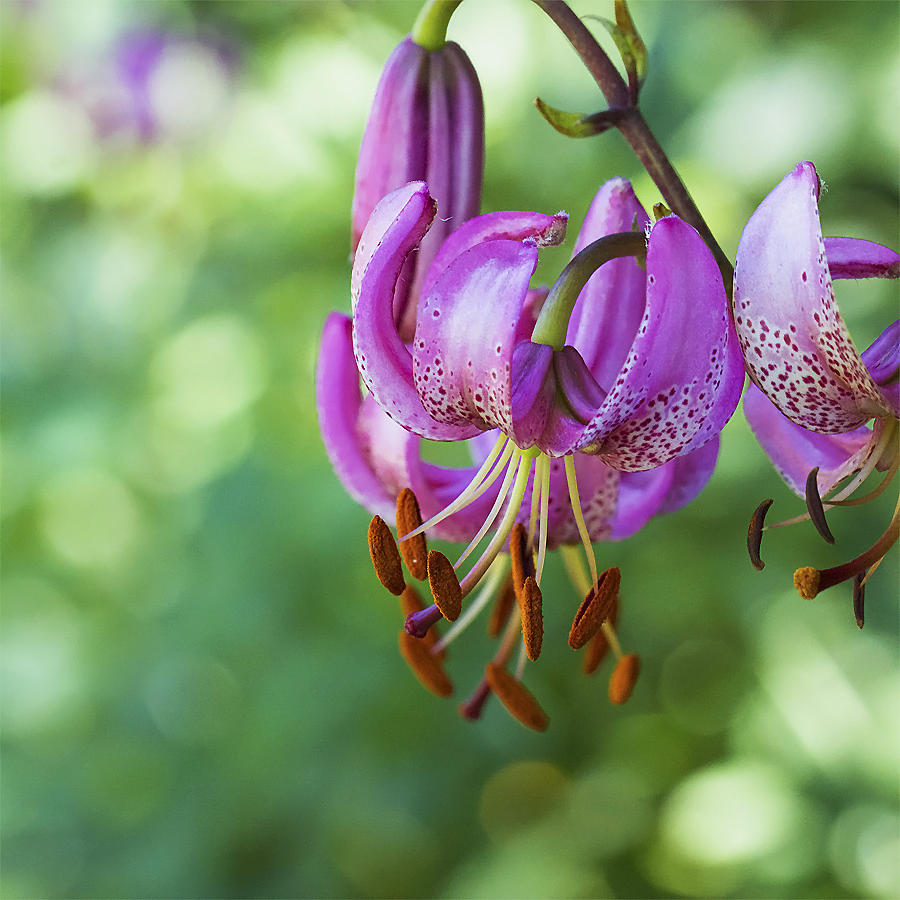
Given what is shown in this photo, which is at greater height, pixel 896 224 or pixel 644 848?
pixel 896 224

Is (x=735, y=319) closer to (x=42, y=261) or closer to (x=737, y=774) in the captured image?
(x=737, y=774)

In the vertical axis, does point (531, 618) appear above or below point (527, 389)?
below

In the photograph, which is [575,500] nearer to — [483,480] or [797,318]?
[483,480]

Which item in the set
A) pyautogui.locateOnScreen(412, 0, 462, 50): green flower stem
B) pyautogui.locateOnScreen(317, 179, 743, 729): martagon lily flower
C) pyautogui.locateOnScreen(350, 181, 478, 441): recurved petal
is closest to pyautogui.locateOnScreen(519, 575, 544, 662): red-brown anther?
pyautogui.locateOnScreen(317, 179, 743, 729): martagon lily flower

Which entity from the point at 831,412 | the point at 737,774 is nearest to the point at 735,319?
the point at 831,412

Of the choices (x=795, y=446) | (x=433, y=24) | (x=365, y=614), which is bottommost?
(x=365, y=614)

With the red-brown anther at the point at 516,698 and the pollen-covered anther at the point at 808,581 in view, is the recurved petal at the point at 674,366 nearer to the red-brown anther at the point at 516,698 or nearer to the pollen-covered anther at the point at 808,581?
the pollen-covered anther at the point at 808,581

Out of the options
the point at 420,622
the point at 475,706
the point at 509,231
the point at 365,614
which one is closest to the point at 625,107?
the point at 509,231
